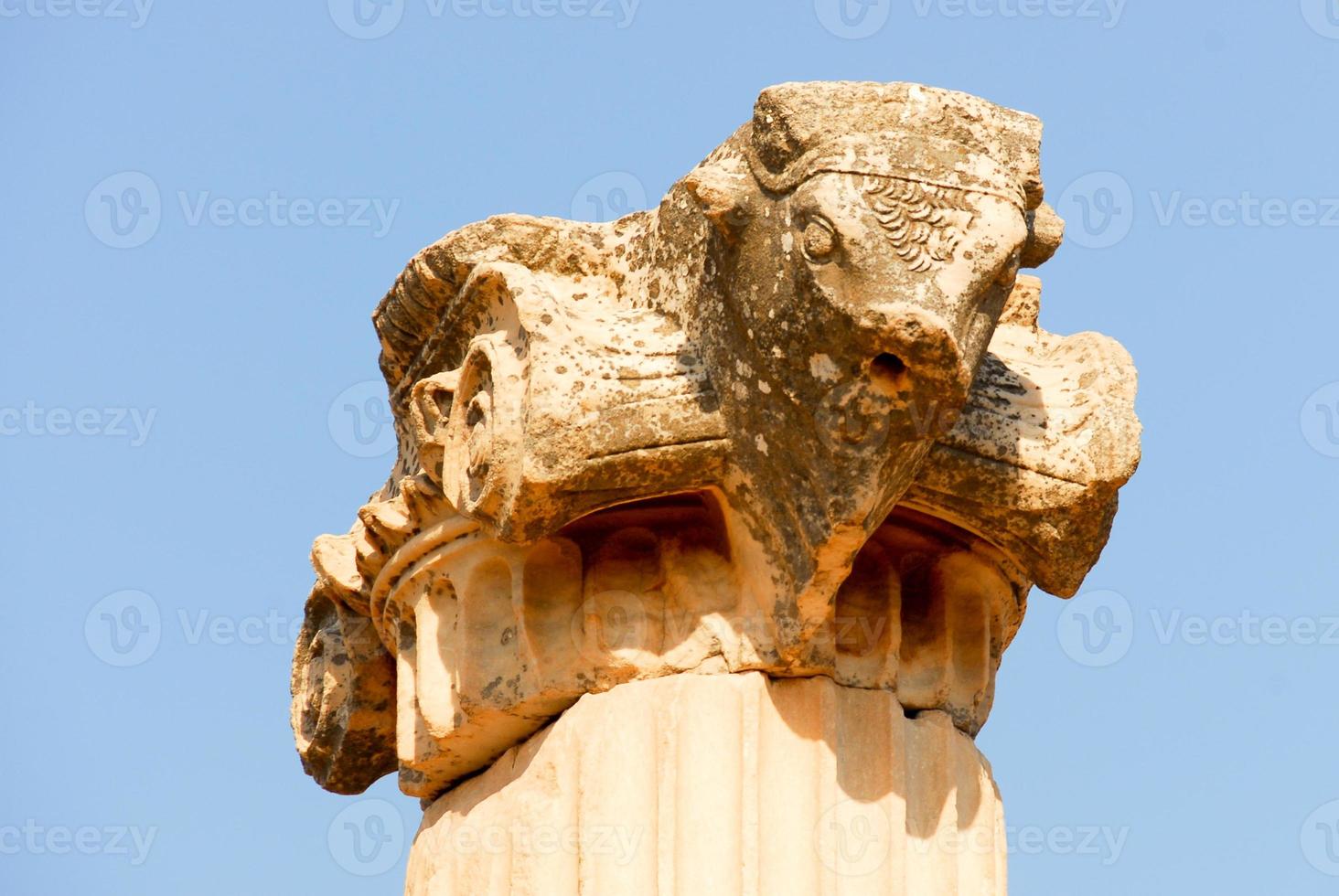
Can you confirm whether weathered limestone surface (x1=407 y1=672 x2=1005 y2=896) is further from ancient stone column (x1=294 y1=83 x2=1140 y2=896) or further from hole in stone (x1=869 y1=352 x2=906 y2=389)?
hole in stone (x1=869 y1=352 x2=906 y2=389)

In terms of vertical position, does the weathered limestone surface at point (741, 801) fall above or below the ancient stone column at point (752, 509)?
below

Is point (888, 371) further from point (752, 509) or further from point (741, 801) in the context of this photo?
point (741, 801)

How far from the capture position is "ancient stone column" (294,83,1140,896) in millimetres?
6434

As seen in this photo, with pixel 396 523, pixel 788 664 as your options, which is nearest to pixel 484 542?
pixel 396 523

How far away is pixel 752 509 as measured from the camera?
6.91m

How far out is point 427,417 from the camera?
7293mm

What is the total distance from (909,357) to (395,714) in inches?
109

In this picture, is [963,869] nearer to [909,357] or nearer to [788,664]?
[788,664]

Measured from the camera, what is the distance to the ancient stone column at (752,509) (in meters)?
6.43

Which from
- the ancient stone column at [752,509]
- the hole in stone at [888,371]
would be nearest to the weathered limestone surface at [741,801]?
the ancient stone column at [752,509]

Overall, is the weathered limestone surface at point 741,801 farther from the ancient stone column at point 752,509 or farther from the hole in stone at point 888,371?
the hole in stone at point 888,371

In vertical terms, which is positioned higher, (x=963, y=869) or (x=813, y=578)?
(x=813, y=578)

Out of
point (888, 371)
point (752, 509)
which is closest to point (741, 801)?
point (752, 509)

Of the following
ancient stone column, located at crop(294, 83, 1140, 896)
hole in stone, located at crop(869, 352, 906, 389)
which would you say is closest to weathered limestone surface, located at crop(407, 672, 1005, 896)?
ancient stone column, located at crop(294, 83, 1140, 896)
